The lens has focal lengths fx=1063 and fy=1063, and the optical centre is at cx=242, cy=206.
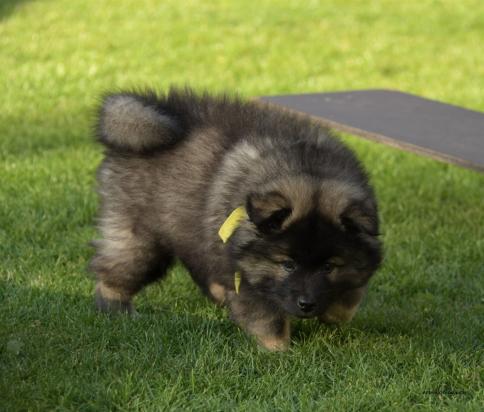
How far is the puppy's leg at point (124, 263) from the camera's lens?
494 centimetres

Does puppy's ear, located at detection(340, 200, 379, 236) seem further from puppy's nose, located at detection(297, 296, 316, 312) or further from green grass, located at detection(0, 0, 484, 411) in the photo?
green grass, located at detection(0, 0, 484, 411)

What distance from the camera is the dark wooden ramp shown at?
554 cm

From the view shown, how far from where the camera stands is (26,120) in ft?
27.9

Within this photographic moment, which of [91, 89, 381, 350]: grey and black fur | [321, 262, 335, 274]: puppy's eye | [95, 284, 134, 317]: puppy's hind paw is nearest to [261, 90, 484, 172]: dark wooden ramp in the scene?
[91, 89, 381, 350]: grey and black fur

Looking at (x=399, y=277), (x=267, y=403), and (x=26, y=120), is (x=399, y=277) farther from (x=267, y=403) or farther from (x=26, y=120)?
(x=26, y=120)

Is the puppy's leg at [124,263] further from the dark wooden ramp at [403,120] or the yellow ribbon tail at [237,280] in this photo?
the dark wooden ramp at [403,120]

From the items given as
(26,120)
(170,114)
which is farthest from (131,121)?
(26,120)

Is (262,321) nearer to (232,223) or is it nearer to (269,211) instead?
(232,223)

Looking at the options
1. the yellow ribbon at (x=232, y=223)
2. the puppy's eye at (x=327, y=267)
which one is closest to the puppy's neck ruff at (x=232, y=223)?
the yellow ribbon at (x=232, y=223)

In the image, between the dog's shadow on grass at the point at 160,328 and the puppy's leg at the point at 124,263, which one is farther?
the puppy's leg at the point at 124,263

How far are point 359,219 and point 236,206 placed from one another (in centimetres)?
54

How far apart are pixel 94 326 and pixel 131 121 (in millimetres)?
929

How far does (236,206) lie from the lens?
437 centimetres

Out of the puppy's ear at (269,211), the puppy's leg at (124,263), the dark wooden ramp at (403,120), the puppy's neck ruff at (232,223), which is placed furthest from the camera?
the dark wooden ramp at (403,120)
